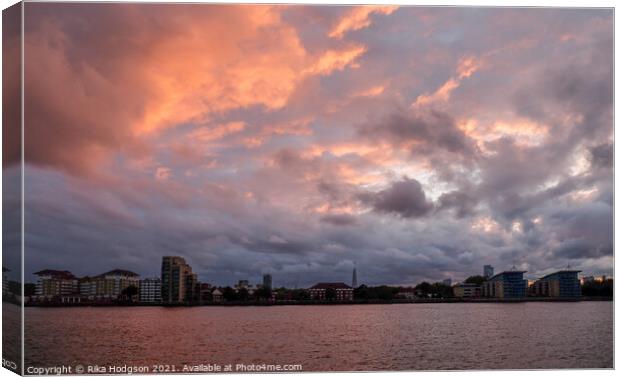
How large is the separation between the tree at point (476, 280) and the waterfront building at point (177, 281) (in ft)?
25.1

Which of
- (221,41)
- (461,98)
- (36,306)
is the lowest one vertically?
(36,306)

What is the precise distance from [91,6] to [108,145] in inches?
115

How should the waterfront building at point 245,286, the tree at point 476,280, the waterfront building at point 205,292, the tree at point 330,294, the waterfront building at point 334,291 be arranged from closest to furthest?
the tree at point 476,280
the waterfront building at point 245,286
the waterfront building at point 205,292
the waterfront building at point 334,291
the tree at point 330,294

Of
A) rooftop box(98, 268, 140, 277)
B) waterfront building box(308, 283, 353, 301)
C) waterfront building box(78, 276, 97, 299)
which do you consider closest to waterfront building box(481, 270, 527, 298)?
waterfront building box(308, 283, 353, 301)

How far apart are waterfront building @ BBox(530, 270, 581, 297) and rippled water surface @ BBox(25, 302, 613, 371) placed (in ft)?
1.37

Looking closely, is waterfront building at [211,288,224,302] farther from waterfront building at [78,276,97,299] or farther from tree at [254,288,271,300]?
waterfront building at [78,276,97,299]

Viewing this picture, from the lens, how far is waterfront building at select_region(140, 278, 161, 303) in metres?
21.8

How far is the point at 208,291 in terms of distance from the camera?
82.6 ft

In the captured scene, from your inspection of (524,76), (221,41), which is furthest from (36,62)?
(524,76)

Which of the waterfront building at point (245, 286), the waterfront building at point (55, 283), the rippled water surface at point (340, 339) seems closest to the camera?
the rippled water surface at point (340, 339)

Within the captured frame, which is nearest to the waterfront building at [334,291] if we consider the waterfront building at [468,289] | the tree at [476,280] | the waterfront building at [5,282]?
the waterfront building at [468,289]

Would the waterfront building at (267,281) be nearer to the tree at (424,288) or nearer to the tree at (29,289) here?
the tree at (424,288)

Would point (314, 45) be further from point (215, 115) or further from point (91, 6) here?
point (91, 6)

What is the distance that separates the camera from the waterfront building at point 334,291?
84.8ft
